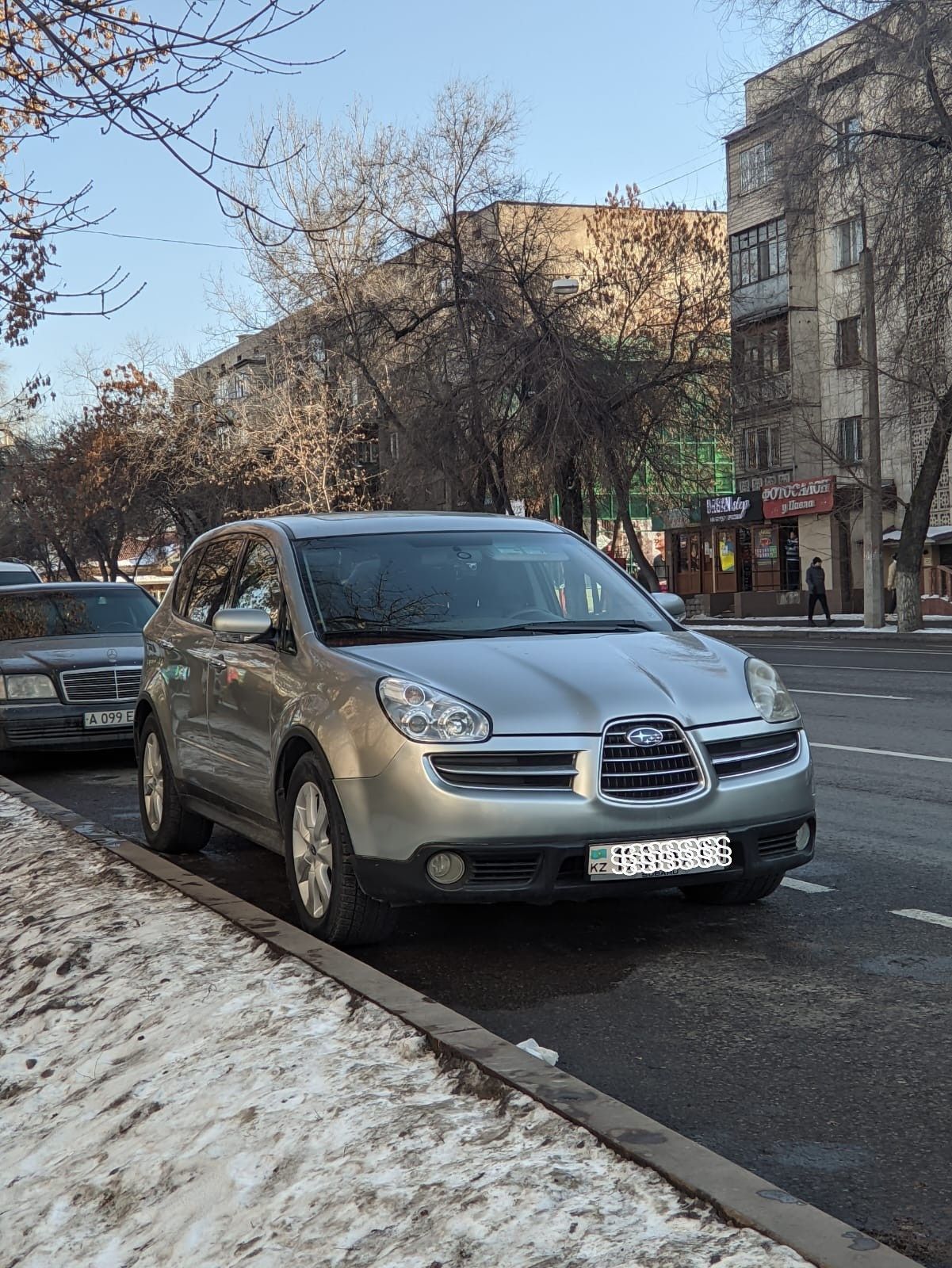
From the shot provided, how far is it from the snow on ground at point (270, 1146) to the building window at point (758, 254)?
46.8 m

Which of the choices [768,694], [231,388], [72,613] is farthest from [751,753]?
[231,388]

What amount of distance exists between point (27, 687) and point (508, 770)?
288 inches

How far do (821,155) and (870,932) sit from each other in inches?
997

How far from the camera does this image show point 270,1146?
340 cm

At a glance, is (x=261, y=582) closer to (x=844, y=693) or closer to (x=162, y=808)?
(x=162, y=808)

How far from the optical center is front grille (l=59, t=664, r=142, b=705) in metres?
11.6

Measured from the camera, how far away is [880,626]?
1339 inches

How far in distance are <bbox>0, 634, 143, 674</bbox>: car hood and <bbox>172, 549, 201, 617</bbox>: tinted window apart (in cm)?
384

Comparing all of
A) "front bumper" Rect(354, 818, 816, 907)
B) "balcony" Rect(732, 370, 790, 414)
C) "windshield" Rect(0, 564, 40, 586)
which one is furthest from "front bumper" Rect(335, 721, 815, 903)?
"balcony" Rect(732, 370, 790, 414)

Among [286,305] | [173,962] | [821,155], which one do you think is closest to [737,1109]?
[173,962]

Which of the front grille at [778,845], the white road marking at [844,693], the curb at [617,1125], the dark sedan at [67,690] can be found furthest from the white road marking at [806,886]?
the white road marking at [844,693]

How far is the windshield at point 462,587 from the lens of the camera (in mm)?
6117

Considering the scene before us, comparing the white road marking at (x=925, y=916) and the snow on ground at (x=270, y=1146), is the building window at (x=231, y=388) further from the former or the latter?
the snow on ground at (x=270, y=1146)

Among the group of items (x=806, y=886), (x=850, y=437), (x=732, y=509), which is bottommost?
(x=806, y=886)
